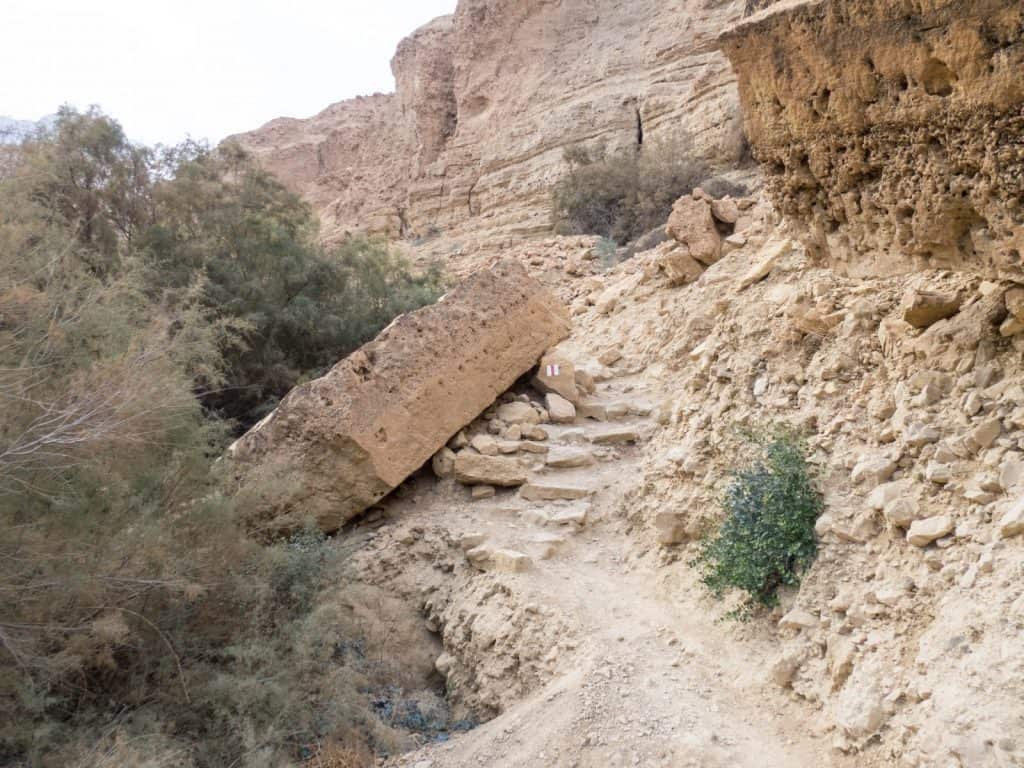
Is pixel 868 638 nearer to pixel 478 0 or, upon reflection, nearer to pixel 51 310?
pixel 51 310

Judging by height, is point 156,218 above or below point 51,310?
above

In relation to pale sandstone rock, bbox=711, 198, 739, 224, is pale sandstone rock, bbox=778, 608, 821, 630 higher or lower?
lower

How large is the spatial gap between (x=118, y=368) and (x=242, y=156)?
886 centimetres

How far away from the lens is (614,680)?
13.9 feet

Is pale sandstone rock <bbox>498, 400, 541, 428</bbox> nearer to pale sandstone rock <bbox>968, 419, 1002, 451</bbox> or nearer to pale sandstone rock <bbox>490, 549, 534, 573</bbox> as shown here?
pale sandstone rock <bbox>490, 549, 534, 573</bbox>

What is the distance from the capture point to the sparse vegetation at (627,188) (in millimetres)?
16750

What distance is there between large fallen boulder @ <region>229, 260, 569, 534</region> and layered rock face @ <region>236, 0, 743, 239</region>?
11105mm

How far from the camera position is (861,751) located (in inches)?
128

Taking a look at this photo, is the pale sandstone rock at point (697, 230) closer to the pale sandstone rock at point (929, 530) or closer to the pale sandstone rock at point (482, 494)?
the pale sandstone rock at point (482, 494)

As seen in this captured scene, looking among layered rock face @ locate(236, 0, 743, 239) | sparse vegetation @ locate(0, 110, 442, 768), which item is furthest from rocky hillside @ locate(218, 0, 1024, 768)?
layered rock face @ locate(236, 0, 743, 239)

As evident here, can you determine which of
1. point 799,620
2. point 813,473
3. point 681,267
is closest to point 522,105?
point 681,267

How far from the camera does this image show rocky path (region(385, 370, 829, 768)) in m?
3.70

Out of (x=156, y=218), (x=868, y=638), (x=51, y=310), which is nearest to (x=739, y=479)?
(x=868, y=638)

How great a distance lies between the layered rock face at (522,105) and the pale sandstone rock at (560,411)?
36.5 feet
